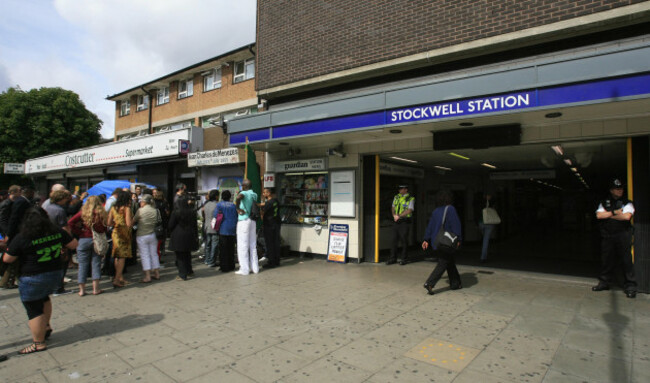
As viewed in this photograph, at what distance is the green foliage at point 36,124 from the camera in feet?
82.9

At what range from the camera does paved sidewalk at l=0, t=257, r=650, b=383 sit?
127 inches

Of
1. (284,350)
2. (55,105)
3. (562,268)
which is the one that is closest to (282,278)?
(284,350)

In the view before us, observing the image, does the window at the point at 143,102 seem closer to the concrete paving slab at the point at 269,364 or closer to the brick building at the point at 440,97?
the brick building at the point at 440,97

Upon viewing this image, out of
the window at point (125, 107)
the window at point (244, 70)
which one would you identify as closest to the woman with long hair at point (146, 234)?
the window at point (244, 70)

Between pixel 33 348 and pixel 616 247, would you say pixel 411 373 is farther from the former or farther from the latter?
pixel 616 247

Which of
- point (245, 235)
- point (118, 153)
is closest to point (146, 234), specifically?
point (245, 235)

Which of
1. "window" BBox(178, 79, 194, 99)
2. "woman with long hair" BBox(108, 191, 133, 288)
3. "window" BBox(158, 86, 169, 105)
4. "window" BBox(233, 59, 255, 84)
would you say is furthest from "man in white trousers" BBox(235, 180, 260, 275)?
"window" BBox(158, 86, 169, 105)

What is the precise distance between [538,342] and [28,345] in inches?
222

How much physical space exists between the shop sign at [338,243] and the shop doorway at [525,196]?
0.53m

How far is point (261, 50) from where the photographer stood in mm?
10945

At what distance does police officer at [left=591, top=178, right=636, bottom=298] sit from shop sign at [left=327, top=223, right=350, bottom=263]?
16.1ft

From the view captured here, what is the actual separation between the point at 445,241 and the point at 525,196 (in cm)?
1504

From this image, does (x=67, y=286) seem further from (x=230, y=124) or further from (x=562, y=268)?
(x=562, y=268)

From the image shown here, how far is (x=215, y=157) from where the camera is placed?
A: 12.1 m
